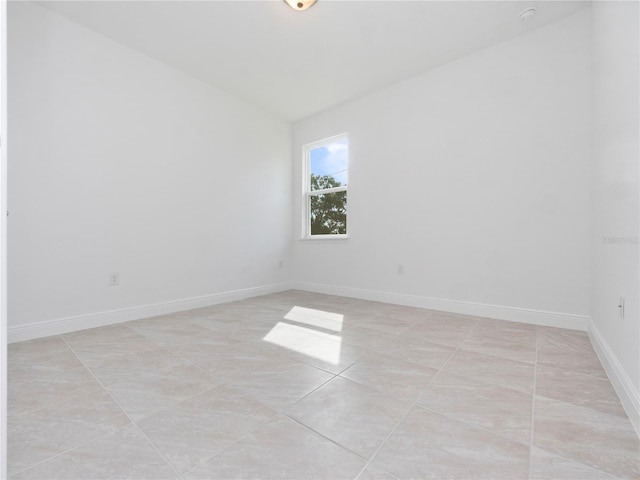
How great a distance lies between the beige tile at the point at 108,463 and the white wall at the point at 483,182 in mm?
2919

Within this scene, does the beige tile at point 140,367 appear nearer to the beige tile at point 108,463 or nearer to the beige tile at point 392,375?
the beige tile at point 108,463

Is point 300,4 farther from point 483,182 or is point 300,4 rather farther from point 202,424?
point 202,424

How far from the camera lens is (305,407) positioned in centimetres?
136

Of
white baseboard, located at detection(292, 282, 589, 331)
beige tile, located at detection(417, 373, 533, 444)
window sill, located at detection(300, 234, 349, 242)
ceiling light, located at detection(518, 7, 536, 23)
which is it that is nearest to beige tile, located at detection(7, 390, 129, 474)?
beige tile, located at detection(417, 373, 533, 444)

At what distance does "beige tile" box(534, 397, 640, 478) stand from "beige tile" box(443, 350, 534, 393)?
208 mm

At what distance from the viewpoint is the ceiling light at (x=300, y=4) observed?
7.80 feet

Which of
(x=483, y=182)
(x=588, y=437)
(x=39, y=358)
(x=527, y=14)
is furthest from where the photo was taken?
(x=483, y=182)

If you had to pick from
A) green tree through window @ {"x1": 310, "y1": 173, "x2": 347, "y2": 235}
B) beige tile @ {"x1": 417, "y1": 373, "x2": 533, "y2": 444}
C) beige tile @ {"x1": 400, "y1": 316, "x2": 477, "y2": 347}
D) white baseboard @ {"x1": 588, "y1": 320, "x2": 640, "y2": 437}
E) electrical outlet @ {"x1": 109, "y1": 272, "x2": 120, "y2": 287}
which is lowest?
beige tile @ {"x1": 400, "y1": 316, "x2": 477, "y2": 347}

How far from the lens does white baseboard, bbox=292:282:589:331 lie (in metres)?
2.55

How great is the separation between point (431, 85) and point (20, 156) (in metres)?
3.91

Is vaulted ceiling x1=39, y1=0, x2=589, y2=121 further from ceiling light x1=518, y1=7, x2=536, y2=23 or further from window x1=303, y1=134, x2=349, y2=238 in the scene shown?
window x1=303, y1=134, x2=349, y2=238

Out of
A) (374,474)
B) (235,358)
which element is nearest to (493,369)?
(374,474)

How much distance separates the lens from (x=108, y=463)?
102 cm

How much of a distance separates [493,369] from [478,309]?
135 centimetres
